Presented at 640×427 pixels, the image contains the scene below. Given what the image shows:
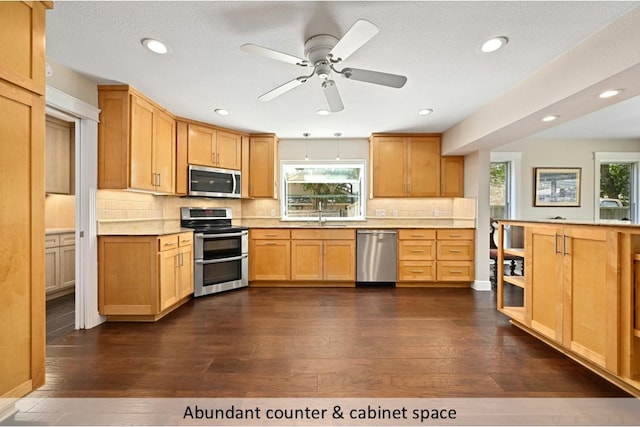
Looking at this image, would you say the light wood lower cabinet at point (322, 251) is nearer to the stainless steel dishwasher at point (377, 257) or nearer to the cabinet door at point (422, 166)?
the stainless steel dishwasher at point (377, 257)

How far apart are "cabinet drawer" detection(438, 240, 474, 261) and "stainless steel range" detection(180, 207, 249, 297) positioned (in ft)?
9.30

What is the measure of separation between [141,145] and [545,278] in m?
3.92

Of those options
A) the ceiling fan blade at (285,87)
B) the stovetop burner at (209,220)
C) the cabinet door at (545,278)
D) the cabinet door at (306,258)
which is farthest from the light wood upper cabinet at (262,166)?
the cabinet door at (545,278)

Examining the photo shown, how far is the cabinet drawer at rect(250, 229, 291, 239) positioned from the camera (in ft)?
14.3

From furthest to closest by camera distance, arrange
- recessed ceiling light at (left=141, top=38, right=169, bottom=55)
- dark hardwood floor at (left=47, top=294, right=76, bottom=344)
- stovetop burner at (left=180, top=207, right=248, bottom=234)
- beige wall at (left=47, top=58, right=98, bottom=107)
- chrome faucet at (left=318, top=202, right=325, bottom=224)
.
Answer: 1. chrome faucet at (left=318, top=202, right=325, bottom=224)
2. stovetop burner at (left=180, top=207, right=248, bottom=234)
3. dark hardwood floor at (left=47, top=294, right=76, bottom=344)
4. beige wall at (left=47, top=58, right=98, bottom=107)
5. recessed ceiling light at (left=141, top=38, right=169, bottom=55)

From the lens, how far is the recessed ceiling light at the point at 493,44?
6.54 feet

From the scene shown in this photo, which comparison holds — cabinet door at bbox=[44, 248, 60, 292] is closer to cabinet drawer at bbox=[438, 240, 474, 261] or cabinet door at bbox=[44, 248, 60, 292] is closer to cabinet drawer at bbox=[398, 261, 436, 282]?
cabinet drawer at bbox=[398, 261, 436, 282]

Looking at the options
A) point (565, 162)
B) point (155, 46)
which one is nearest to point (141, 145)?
point (155, 46)

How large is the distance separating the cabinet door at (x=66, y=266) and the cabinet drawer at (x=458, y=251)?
16.3 ft

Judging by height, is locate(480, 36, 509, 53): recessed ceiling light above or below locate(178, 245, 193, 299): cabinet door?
above

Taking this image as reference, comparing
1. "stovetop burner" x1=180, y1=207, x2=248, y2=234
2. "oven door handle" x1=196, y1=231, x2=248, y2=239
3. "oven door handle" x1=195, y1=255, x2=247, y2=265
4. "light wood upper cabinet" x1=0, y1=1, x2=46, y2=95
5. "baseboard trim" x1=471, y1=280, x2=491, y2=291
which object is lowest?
"baseboard trim" x1=471, y1=280, x2=491, y2=291

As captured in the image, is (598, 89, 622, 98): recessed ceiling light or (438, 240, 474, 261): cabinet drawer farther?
(438, 240, 474, 261): cabinet drawer

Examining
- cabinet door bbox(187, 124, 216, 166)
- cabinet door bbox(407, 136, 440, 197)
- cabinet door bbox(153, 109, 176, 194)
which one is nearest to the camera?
cabinet door bbox(153, 109, 176, 194)

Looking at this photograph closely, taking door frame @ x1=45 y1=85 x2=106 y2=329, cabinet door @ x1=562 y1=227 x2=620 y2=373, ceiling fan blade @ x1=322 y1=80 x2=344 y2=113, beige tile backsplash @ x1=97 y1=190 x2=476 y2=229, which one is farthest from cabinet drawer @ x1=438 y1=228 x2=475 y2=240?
door frame @ x1=45 y1=85 x2=106 y2=329
